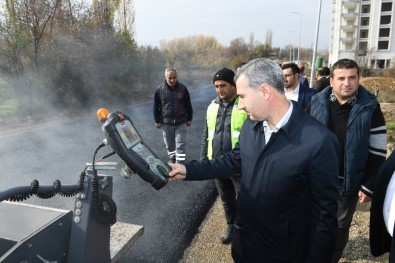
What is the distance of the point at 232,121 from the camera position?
3182 mm

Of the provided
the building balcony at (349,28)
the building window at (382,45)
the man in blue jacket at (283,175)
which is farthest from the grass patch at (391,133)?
the building balcony at (349,28)

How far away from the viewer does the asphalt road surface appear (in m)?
3.61

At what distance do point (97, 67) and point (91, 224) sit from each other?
16136mm

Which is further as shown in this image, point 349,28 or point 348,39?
point 348,39

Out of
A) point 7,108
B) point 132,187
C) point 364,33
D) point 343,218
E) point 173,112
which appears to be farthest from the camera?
point 364,33

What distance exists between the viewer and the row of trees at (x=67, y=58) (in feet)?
40.9

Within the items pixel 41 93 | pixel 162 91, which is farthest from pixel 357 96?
pixel 41 93

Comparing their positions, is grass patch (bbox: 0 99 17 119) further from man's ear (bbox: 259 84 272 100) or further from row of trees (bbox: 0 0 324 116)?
man's ear (bbox: 259 84 272 100)

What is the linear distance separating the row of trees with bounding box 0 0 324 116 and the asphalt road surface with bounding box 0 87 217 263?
4.41 metres

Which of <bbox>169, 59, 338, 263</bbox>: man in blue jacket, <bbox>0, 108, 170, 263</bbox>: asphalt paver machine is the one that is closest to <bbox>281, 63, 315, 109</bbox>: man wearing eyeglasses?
<bbox>169, 59, 338, 263</bbox>: man in blue jacket

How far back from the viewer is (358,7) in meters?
53.6

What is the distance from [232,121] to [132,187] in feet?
8.52

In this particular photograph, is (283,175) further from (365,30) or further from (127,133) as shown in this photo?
(365,30)

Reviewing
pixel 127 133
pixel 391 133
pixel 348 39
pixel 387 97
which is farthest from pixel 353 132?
pixel 348 39
